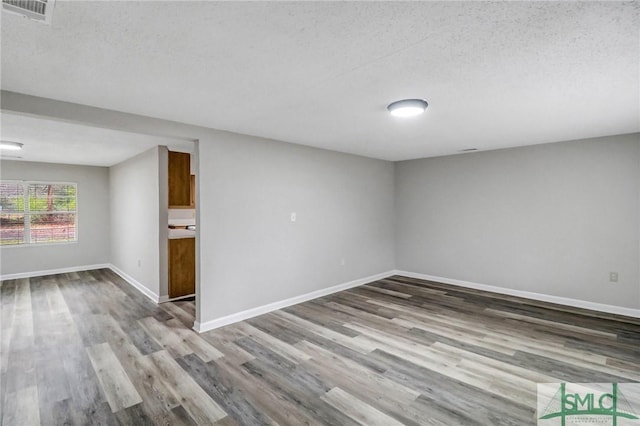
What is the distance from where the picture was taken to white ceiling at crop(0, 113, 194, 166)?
3566 millimetres

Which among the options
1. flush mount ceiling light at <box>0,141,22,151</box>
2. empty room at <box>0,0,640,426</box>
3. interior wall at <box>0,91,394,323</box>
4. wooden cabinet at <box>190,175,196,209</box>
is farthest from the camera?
wooden cabinet at <box>190,175,196,209</box>

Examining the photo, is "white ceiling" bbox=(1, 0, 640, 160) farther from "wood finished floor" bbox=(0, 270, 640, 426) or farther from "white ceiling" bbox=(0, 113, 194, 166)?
"wood finished floor" bbox=(0, 270, 640, 426)

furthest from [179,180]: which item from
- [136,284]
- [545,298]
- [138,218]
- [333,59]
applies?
[545,298]

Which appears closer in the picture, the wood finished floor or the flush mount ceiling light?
the wood finished floor

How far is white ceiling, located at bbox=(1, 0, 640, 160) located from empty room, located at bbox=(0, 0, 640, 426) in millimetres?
19

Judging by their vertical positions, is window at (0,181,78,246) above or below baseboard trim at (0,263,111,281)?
above

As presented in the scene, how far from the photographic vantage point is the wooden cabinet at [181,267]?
4.75m

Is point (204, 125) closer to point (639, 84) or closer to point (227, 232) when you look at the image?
point (227, 232)

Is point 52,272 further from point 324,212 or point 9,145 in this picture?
point 324,212

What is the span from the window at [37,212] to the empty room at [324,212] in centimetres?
5

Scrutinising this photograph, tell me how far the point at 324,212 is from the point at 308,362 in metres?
2.56

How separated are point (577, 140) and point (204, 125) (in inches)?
195
